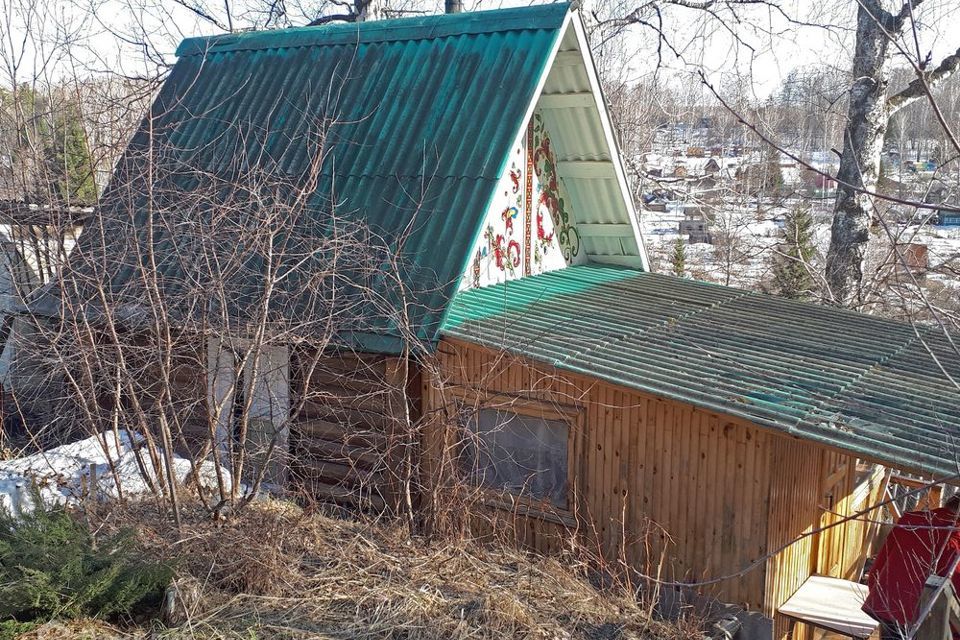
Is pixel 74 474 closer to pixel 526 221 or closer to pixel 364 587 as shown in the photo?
pixel 364 587

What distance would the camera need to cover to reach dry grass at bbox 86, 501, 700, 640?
243 inches

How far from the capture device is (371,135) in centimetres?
1035

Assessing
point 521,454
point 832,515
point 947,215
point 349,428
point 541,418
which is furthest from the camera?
point 947,215

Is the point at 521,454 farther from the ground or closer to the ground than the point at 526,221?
closer to the ground

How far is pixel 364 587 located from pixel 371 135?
18.4ft

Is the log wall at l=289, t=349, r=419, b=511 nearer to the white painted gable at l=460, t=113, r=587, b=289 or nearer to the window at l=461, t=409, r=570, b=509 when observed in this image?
the window at l=461, t=409, r=570, b=509

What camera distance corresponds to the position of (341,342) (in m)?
8.62

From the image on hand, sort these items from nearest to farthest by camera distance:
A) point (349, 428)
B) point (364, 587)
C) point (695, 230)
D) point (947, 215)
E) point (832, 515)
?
point (364, 587) → point (349, 428) → point (832, 515) → point (947, 215) → point (695, 230)

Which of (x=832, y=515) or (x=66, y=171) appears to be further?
(x=832, y=515)

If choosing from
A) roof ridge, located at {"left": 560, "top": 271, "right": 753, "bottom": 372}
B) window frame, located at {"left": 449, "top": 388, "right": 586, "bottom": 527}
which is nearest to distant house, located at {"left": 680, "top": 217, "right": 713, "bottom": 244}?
roof ridge, located at {"left": 560, "top": 271, "right": 753, "bottom": 372}

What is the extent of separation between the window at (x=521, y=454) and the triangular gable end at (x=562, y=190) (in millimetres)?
1649

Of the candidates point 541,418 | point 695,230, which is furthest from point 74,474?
point 695,230

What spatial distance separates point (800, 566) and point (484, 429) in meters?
3.30

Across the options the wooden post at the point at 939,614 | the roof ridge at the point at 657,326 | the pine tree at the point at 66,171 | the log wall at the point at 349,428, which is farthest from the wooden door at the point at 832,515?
the pine tree at the point at 66,171
